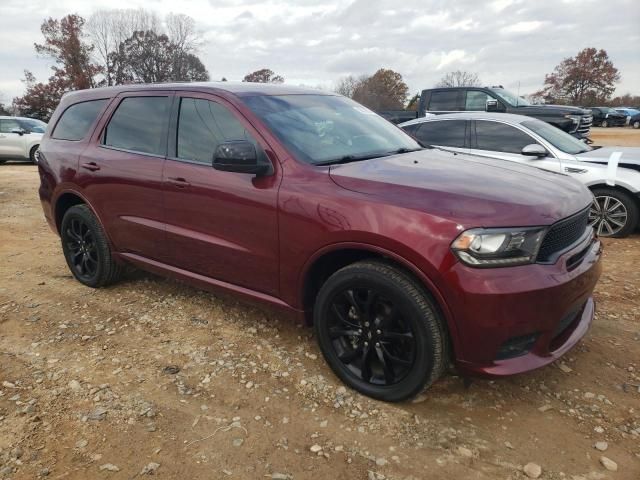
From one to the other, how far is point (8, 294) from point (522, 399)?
171 inches

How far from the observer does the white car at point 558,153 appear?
588cm

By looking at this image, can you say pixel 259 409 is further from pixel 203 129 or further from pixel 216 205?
pixel 203 129

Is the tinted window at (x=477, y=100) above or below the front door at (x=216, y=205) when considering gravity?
above

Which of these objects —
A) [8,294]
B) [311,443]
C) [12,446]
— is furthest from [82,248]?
[311,443]

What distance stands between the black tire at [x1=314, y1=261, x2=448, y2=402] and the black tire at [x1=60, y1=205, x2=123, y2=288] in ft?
7.65

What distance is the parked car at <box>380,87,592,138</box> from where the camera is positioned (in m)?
9.68

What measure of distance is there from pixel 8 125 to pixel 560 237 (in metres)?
16.7

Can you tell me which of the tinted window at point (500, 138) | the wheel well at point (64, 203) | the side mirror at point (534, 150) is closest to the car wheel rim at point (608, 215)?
the side mirror at point (534, 150)

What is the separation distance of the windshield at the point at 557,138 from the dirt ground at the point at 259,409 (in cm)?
294

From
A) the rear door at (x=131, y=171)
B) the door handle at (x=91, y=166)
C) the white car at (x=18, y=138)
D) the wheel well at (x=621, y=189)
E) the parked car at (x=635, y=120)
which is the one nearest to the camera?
the rear door at (x=131, y=171)

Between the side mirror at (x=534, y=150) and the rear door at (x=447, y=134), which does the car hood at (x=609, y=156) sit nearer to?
the side mirror at (x=534, y=150)

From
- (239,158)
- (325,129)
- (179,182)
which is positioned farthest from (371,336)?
(179,182)

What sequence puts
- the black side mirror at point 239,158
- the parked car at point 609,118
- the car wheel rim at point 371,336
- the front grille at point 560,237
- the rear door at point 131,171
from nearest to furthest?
the front grille at point 560,237 → the car wheel rim at point 371,336 → the black side mirror at point 239,158 → the rear door at point 131,171 → the parked car at point 609,118

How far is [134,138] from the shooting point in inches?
155
